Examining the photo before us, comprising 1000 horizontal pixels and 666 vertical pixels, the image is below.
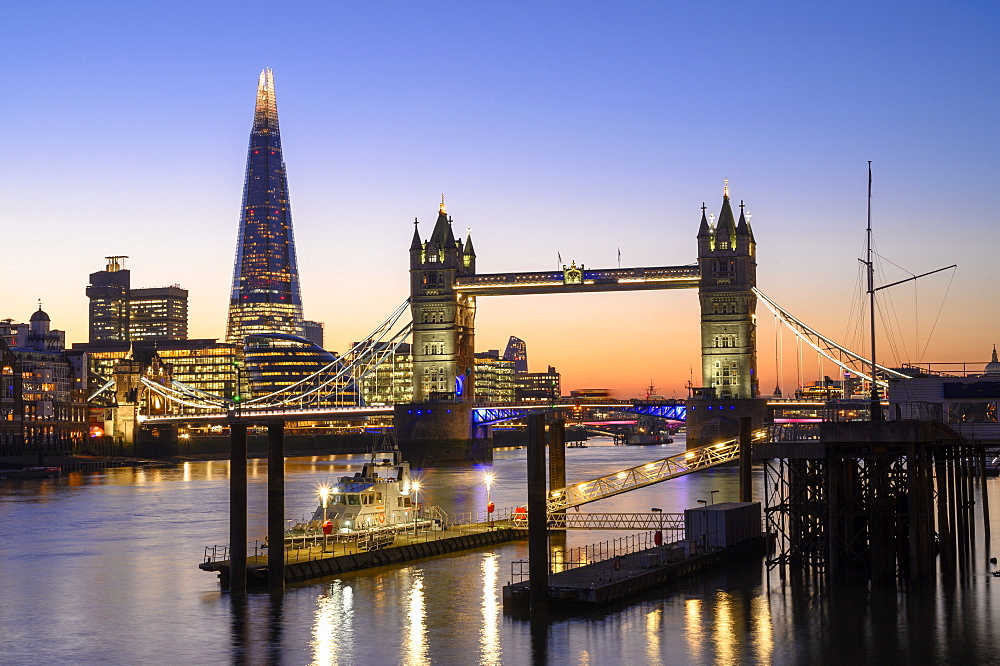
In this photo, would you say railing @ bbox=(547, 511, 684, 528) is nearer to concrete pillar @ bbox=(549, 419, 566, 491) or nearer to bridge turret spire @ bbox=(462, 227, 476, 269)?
concrete pillar @ bbox=(549, 419, 566, 491)

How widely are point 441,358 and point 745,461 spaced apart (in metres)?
94.4

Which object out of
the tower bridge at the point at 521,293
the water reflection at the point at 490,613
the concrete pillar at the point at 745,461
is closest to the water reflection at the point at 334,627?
the water reflection at the point at 490,613

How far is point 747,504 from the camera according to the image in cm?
5488

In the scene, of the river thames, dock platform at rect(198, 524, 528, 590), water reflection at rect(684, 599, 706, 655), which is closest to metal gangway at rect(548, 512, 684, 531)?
the river thames

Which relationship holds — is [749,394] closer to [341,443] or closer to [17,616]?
[341,443]

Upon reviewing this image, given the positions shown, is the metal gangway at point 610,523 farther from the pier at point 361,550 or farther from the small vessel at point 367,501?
the small vessel at point 367,501

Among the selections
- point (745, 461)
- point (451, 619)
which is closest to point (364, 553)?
point (451, 619)

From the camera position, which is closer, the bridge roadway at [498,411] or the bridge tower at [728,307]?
the bridge tower at [728,307]

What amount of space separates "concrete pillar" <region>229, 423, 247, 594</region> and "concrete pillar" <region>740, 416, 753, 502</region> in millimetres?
22144

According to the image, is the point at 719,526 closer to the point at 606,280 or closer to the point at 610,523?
the point at 610,523

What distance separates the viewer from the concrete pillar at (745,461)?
5750 centimetres

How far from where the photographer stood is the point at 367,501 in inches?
2165

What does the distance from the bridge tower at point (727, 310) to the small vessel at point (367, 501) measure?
8488 cm

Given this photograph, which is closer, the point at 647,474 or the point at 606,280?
the point at 647,474
